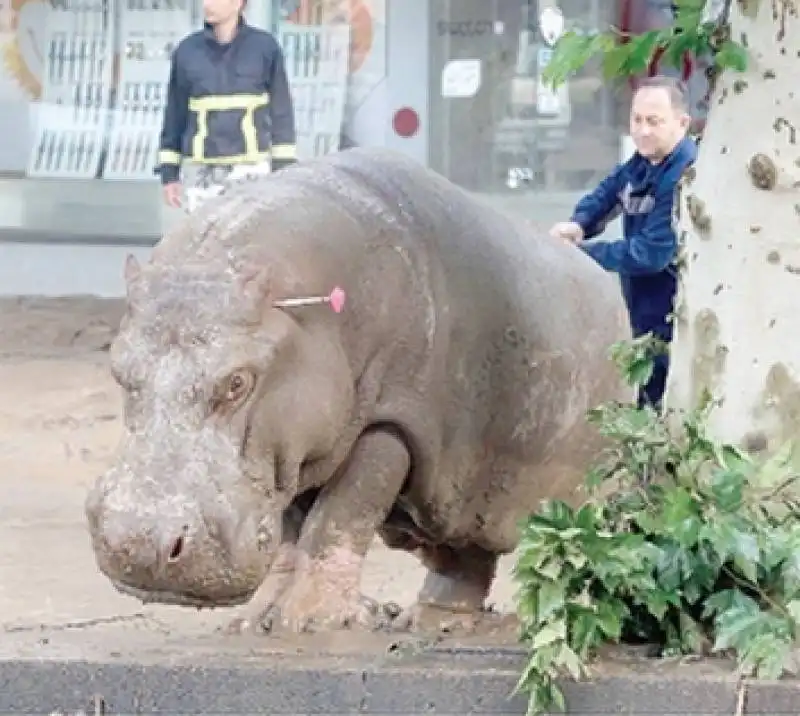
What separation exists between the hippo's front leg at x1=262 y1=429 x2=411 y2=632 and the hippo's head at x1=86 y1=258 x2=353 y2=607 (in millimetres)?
211

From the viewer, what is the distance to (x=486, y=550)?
4.31 metres

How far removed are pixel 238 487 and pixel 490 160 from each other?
25.1ft

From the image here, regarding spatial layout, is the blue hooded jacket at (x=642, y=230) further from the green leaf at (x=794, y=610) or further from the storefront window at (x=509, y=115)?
the storefront window at (x=509, y=115)

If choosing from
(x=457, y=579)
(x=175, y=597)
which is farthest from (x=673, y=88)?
(x=175, y=597)

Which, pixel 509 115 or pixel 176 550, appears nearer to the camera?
pixel 176 550

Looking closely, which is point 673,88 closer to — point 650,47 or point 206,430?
point 650,47

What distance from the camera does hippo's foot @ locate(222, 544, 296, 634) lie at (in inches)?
141

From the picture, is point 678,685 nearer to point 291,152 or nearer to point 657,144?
→ point 657,144

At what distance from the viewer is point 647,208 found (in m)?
5.62

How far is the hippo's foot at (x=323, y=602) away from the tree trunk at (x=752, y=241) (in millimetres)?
690

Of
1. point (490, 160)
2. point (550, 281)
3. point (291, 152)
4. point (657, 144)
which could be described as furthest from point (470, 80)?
point (550, 281)

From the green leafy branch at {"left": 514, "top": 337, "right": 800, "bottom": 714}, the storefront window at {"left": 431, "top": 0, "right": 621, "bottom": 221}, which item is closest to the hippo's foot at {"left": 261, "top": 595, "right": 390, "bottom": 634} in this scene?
the green leafy branch at {"left": 514, "top": 337, "right": 800, "bottom": 714}

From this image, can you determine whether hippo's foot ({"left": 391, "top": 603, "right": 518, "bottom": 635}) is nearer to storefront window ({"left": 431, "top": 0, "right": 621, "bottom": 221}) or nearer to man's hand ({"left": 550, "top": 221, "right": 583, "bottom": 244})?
man's hand ({"left": 550, "top": 221, "right": 583, "bottom": 244})

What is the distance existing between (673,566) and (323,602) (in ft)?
2.18
